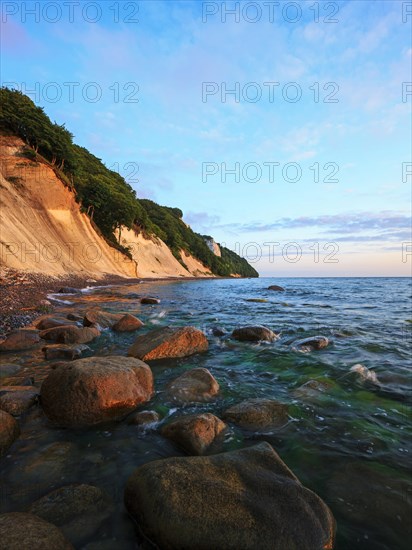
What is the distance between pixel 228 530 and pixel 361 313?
1604cm

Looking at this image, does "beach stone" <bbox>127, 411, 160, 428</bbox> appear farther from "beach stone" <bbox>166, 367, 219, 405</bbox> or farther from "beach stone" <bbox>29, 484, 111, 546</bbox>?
"beach stone" <bbox>29, 484, 111, 546</bbox>

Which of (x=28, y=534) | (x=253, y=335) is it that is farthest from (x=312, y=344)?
(x=28, y=534)

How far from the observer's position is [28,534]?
2.25m

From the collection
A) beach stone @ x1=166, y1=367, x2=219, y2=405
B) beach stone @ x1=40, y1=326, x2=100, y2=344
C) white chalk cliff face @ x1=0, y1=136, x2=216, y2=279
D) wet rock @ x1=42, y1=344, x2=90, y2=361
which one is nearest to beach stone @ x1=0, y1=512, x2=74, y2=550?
beach stone @ x1=166, y1=367, x2=219, y2=405

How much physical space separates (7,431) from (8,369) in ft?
9.47

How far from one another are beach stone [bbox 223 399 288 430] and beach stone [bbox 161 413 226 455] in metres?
0.39

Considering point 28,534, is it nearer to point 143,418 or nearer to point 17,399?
point 143,418

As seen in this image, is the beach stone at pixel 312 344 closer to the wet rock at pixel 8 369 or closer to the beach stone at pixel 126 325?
the beach stone at pixel 126 325

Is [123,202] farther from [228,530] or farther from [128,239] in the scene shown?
[228,530]

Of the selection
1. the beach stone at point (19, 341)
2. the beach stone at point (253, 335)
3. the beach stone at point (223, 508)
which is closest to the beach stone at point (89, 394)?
the beach stone at point (223, 508)

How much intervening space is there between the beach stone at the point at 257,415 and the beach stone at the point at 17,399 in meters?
3.20

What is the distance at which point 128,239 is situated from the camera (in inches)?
2083

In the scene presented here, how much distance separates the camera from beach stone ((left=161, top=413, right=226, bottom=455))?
396 cm

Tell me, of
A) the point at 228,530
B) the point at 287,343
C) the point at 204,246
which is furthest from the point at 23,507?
the point at 204,246
